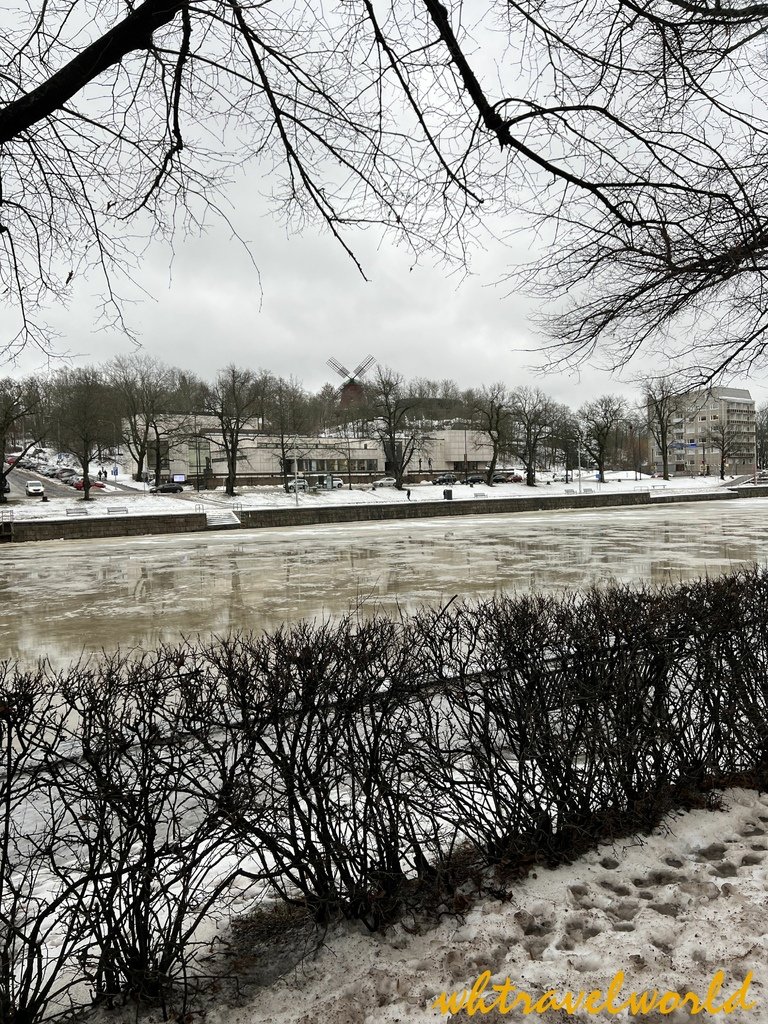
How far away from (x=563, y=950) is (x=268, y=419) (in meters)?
70.1

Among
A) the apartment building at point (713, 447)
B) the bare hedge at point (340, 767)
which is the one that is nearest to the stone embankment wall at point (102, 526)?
the bare hedge at point (340, 767)

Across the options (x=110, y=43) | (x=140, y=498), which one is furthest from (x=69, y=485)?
(x=110, y=43)

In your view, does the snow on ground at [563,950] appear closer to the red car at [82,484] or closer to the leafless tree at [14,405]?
the leafless tree at [14,405]

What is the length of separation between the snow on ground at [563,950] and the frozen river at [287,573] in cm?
762

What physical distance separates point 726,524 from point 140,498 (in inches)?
1677

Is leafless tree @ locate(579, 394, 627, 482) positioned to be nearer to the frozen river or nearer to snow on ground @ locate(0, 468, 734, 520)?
snow on ground @ locate(0, 468, 734, 520)

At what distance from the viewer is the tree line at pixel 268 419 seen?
182ft

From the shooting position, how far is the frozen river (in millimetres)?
12383

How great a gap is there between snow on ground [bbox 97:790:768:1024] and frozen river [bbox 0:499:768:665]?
25.0 ft

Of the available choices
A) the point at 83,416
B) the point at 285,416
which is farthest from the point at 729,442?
the point at 83,416

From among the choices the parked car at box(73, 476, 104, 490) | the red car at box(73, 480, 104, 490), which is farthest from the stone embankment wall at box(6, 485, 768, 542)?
the red car at box(73, 480, 104, 490)

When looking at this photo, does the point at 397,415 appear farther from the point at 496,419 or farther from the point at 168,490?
the point at 168,490

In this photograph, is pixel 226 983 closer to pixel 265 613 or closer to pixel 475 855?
pixel 475 855

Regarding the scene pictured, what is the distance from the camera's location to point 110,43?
2.88 m
